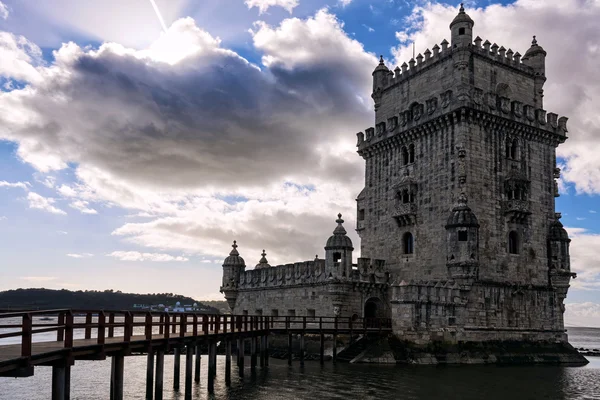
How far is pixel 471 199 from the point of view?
40.8 meters

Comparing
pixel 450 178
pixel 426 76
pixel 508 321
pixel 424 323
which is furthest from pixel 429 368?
pixel 426 76

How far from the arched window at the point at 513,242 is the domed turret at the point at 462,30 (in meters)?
13.1

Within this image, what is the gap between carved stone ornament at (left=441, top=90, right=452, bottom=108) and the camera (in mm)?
42156

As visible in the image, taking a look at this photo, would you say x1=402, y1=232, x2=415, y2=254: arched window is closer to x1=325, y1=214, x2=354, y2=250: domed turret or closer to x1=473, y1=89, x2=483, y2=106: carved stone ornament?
x1=325, y1=214, x2=354, y2=250: domed turret

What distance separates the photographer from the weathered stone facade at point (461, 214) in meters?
39.6

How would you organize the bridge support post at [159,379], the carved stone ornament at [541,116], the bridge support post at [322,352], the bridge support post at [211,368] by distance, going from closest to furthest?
the bridge support post at [159,379] → the bridge support post at [211,368] → the bridge support post at [322,352] → the carved stone ornament at [541,116]

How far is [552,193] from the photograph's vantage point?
45562 millimetres

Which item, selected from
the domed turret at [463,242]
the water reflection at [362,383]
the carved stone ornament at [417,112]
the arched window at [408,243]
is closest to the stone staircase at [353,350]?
the water reflection at [362,383]

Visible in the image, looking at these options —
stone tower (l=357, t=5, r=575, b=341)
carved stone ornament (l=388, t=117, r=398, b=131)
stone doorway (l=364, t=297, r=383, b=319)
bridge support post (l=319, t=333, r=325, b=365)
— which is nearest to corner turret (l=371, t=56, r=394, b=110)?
stone tower (l=357, t=5, r=575, b=341)

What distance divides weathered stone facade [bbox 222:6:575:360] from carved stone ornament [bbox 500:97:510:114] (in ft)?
0.24

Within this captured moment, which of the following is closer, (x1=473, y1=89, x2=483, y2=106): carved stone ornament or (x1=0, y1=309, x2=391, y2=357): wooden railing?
(x1=0, y1=309, x2=391, y2=357): wooden railing

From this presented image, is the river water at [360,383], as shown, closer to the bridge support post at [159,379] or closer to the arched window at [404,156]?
the bridge support post at [159,379]

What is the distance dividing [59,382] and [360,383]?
16.6 metres

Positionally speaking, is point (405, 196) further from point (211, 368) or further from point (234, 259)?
point (211, 368)
